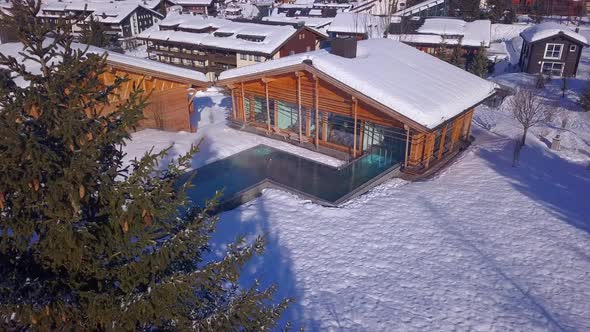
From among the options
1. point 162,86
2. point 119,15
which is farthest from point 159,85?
point 119,15

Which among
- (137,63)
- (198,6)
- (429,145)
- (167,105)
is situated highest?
(198,6)

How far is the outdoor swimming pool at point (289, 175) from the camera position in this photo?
16281 mm

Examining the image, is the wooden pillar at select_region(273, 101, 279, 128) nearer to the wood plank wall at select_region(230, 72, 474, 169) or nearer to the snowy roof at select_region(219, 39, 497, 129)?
the wood plank wall at select_region(230, 72, 474, 169)

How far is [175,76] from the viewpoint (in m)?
21.0

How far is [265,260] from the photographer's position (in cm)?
1262

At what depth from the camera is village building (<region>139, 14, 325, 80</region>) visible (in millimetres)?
36875

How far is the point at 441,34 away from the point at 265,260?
3592cm

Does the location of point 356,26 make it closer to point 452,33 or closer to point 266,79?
point 452,33

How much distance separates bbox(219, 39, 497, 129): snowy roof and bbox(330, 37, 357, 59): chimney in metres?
0.41

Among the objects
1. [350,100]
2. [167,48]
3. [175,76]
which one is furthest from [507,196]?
Answer: [167,48]

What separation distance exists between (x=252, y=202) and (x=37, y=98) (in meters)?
11.3

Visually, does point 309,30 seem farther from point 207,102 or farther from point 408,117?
point 408,117

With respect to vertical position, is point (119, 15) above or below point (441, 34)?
above

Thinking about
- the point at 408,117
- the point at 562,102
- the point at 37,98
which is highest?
the point at 37,98
